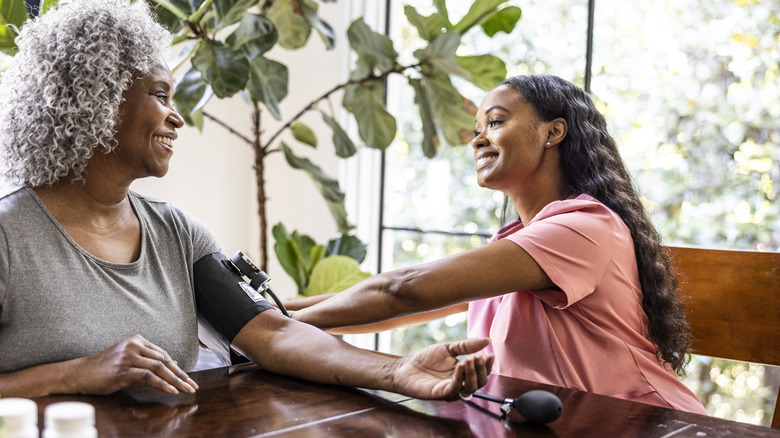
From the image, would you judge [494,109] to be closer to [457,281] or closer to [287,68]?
[457,281]

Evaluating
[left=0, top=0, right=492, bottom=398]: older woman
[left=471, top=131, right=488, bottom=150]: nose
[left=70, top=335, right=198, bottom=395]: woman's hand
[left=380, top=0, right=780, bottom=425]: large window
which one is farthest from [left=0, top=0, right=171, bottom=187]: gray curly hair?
[left=380, top=0, right=780, bottom=425]: large window

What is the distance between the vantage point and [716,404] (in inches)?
116

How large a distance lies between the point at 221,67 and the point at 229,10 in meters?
0.17

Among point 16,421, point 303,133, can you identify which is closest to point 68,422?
point 16,421

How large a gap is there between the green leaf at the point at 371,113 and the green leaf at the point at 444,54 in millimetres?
Result: 235

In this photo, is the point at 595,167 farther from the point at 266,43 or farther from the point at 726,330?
the point at 266,43

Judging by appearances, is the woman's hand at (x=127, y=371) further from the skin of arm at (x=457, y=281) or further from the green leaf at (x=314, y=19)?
the green leaf at (x=314, y=19)

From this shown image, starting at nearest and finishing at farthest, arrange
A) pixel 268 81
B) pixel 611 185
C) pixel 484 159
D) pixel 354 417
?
pixel 354 417
pixel 611 185
pixel 484 159
pixel 268 81

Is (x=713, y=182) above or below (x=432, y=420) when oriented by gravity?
above

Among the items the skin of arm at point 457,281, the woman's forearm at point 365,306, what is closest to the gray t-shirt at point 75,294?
the woman's forearm at point 365,306

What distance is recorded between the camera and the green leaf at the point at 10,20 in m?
1.94

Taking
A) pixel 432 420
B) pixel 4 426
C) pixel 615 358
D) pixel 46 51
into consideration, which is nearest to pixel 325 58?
pixel 46 51

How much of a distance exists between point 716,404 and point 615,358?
164 cm

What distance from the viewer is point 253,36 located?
2.29m
